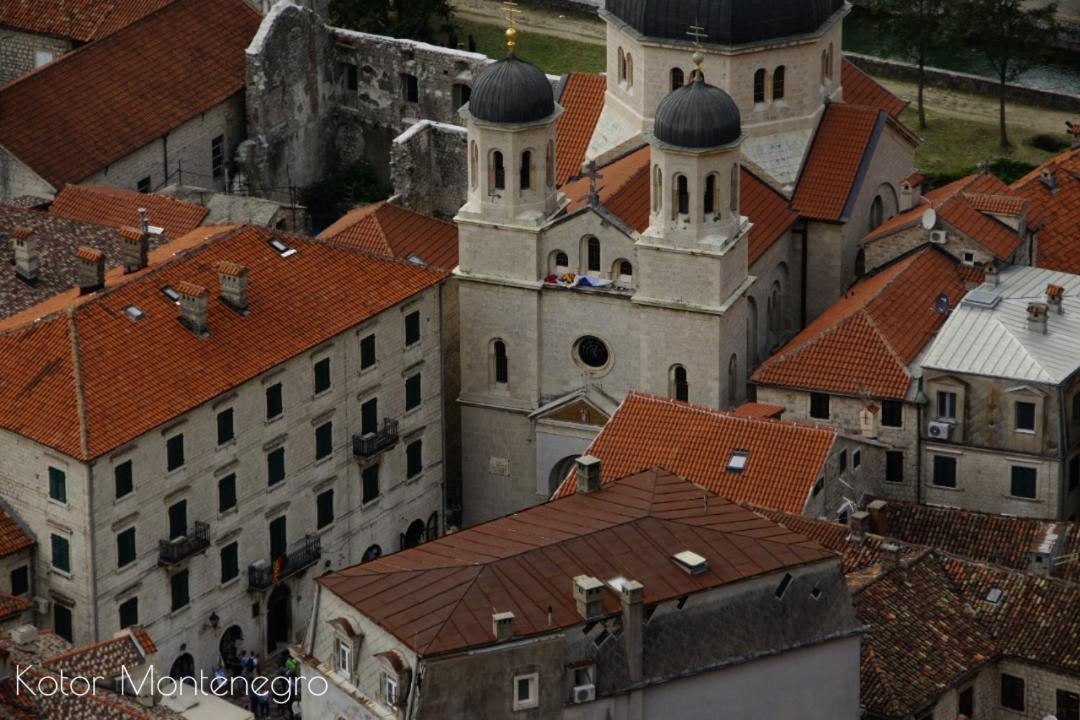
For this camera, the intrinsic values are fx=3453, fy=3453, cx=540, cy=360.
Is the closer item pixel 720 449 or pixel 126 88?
pixel 720 449

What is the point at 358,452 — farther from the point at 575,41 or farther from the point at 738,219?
the point at 575,41

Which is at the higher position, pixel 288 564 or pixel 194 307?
pixel 194 307

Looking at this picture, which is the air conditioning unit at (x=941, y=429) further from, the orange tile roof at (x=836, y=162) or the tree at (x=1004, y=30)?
the tree at (x=1004, y=30)

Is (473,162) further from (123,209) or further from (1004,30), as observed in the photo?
(1004,30)

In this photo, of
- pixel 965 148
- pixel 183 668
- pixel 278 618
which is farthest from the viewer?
pixel 965 148

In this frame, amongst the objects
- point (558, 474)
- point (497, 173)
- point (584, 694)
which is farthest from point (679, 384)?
point (584, 694)

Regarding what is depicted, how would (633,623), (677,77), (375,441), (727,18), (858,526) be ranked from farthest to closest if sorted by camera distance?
(677,77) < (727,18) < (375,441) < (858,526) < (633,623)

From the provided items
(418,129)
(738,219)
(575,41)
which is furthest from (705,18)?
(575,41)

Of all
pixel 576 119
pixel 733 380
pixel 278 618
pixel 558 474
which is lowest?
pixel 278 618
